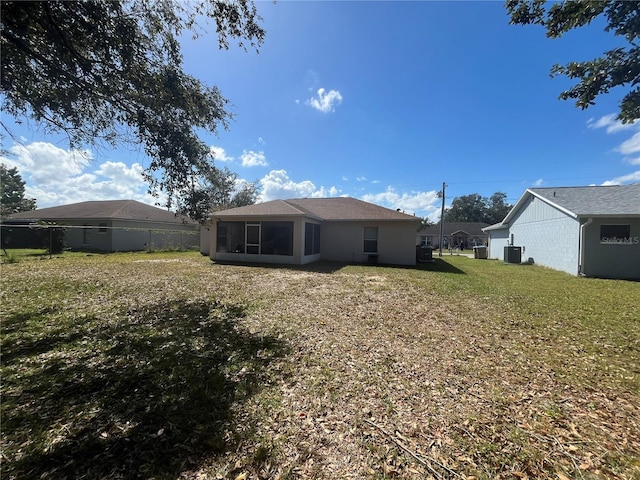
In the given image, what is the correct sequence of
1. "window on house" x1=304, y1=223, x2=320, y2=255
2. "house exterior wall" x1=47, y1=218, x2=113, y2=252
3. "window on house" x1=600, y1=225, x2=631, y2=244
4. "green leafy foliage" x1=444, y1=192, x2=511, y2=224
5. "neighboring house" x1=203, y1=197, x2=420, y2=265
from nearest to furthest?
1. "window on house" x1=600, y1=225, x2=631, y2=244
2. "neighboring house" x1=203, y1=197, x2=420, y2=265
3. "window on house" x1=304, y1=223, x2=320, y2=255
4. "house exterior wall" x1=47, y1=218, x2=113, y2=252
5. "green leafy foliage" x1=444, y1=192, x2=511, y2=224

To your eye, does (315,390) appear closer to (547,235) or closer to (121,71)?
(121,71)

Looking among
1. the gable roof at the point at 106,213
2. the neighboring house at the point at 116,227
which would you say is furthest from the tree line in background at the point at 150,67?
the gable roof at the point at 106,213

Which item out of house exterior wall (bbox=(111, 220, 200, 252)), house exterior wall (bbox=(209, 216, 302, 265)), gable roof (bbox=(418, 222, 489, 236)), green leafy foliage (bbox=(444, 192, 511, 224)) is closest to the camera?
house exterior wall (bbox=(209, 216, 302, 265))

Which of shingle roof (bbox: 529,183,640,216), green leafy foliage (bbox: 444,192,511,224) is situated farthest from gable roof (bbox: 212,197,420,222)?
green leafy foliage (bbox: 444,192,511,224)

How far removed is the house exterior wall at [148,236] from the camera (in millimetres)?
18969

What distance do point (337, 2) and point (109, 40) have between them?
5.81 metres

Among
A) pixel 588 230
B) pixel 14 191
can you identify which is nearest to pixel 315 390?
pixel 588 230

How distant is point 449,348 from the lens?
13.6 ft

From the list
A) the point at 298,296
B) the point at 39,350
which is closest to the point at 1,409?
the point at 39,350

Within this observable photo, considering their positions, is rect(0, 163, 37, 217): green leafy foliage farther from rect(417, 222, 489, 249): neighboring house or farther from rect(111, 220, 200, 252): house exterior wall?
rect(417, 222, 489, 249): neighboring house

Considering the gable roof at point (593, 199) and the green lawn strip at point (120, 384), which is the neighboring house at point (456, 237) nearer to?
the gable roof at point (593, 199)

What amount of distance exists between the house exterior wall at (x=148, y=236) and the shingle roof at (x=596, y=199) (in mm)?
25009

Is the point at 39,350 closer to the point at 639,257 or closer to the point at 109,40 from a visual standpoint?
the point at 109,40

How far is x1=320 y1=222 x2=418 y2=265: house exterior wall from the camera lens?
14844 mm
